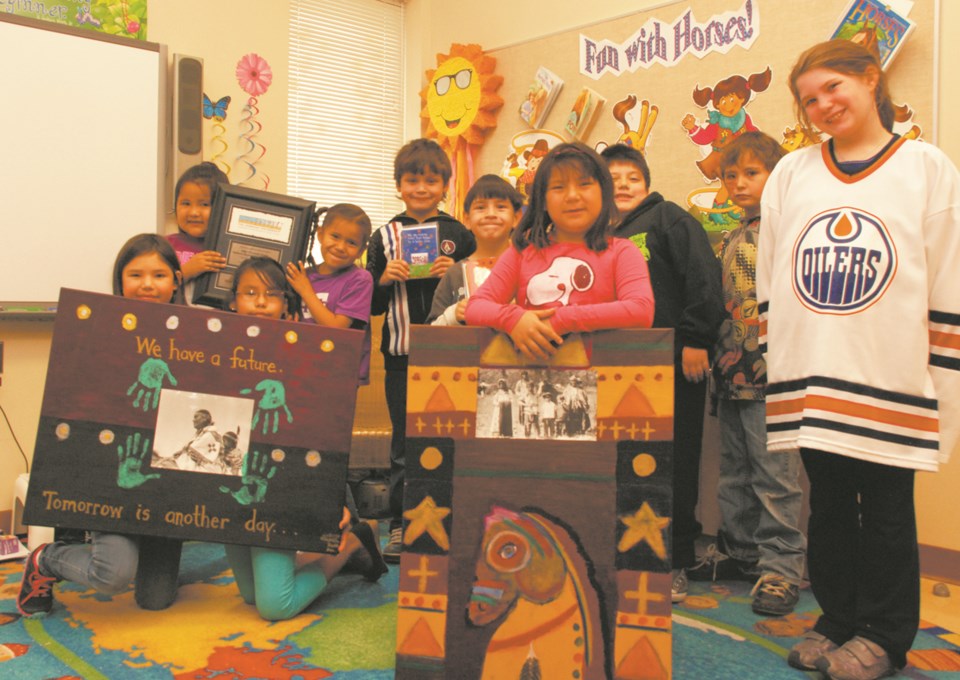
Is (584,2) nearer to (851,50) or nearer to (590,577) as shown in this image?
(851,50)

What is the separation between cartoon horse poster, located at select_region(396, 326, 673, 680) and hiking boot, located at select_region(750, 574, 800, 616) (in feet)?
2.47

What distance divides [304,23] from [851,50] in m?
3.06

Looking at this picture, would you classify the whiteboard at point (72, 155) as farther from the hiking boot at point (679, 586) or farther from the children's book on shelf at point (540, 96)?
the hiking boot at point (679, 586)

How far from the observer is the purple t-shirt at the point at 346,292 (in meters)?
2.30

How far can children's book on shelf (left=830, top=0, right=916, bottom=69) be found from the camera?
2.37 m

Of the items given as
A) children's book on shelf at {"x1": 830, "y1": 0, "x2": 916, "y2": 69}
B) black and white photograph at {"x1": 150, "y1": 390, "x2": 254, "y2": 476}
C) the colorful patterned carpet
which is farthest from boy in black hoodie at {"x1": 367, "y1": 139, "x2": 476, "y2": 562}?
children's book on shelf at {"x1": 830, "y1": 0, "x2": 916, "y2": 69}

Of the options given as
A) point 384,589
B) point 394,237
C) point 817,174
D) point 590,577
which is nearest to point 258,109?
point 394,237

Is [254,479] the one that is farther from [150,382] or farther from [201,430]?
[150,382]

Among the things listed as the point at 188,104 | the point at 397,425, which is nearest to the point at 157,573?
the point at 397,425

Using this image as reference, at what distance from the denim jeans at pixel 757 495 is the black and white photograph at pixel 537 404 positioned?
0.96 metres

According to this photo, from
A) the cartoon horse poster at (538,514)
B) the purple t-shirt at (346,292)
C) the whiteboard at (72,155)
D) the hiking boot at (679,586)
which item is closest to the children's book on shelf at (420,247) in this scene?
the purple t-shirt at (346,292)

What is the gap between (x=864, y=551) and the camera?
63.3 inches

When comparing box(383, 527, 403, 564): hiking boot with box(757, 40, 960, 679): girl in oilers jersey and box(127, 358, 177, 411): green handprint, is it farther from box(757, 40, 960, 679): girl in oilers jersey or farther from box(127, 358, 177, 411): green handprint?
box(757, 40, 960, 679): girl in oilers jersey

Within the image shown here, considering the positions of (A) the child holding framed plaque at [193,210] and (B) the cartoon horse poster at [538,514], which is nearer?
(B) the cartoon horse poster at [538,514]
